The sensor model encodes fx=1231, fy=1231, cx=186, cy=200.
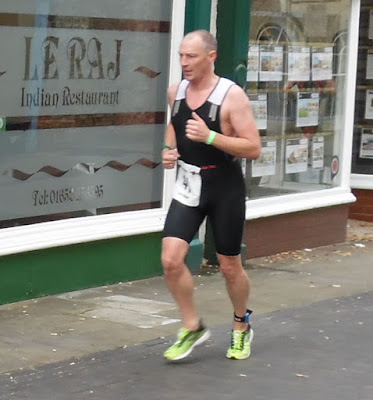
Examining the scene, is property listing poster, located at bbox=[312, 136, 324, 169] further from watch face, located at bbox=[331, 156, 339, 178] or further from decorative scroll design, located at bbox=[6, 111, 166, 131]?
decorative scroll design, located at bbox=[6, 111, 166, 131]

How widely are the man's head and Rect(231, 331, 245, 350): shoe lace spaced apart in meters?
1.53

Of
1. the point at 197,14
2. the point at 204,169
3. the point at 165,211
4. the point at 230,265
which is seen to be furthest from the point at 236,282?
the point at 197,14

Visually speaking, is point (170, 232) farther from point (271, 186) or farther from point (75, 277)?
point (271, 186)

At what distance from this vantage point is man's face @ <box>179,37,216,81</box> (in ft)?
22.5

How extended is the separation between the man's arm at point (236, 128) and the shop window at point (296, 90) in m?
3.95

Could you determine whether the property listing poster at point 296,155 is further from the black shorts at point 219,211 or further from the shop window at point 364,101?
the black shorts at point 219,211

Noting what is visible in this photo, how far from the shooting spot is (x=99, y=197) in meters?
9.52

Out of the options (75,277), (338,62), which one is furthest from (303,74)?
(75,277)

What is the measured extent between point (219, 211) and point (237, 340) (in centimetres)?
79

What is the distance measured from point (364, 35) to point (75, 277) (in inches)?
235

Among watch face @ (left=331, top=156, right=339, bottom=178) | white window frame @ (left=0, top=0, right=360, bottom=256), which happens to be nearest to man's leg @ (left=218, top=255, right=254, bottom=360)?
white window frame @ (left=0, top=0, right=360, bottom=256)

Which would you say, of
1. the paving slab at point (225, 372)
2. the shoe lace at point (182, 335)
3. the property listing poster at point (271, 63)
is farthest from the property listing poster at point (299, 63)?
the shoe lace at point (182, 335)

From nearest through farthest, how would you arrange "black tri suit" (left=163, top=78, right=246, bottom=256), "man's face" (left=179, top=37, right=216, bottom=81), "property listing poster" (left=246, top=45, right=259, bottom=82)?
"man's face" (left=179, top=37, right=216, bottom=81)
"black tri suit" (left=163, top=78, right=246, bottom=256)
"property listing poster" (left=246, top=45, right=259, bottom=82)

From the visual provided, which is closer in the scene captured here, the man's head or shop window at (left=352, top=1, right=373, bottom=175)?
the man's head
